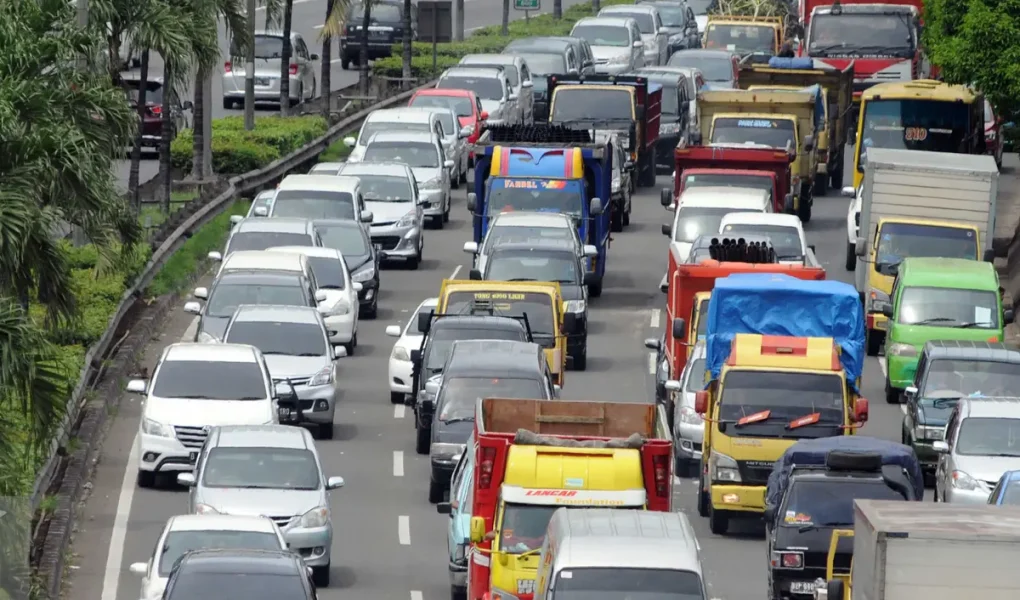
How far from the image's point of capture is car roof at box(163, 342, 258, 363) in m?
30.3

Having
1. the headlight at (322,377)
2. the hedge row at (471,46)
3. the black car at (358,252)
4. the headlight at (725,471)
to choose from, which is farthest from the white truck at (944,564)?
the hedge row at (471,46)

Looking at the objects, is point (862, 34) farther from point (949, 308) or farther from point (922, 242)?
point (949, 308)

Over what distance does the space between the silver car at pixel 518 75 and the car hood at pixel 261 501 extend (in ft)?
101

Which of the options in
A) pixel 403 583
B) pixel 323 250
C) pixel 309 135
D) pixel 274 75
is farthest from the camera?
pixel 274 75

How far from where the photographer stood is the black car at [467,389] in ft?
94.1

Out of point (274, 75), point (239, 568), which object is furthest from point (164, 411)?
point (274, 75)

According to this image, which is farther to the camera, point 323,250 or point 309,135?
point 309,135

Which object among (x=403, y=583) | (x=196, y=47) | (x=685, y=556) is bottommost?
(x=403, y=583)

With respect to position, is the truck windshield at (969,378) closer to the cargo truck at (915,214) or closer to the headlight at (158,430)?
the cargo truck at (915,214)

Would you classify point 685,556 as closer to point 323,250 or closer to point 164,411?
point 164,411

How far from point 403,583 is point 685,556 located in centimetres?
704

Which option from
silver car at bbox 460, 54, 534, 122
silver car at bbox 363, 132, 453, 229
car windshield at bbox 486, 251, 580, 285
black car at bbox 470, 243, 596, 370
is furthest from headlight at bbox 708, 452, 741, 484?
silver car at bbox 460, 54, 534, 122

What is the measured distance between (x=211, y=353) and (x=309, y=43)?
4373 cm

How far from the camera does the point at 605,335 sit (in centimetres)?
3853
